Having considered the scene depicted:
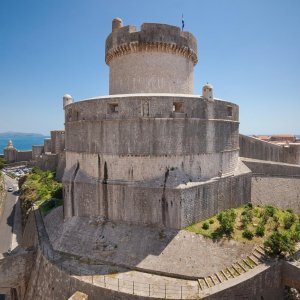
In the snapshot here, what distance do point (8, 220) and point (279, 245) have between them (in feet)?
89.7

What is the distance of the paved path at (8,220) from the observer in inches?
881

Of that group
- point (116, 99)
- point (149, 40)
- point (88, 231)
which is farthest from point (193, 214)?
point (149, 40)

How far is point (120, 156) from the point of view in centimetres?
1348

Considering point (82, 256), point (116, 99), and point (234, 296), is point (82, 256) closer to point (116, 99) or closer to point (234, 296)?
point (234, 296)

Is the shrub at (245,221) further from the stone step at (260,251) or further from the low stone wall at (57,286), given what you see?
the low stone wall at (57,286)

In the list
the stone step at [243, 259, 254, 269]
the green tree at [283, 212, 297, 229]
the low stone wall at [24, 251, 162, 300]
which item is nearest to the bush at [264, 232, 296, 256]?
the stone step at [243, 259, 254, 269]

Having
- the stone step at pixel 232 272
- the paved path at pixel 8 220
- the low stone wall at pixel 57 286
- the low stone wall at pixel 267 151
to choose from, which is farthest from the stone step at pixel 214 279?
the paved path at pixel 8 220

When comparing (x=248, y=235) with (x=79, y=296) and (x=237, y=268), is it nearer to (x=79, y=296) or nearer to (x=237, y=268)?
(x=237, y=268)

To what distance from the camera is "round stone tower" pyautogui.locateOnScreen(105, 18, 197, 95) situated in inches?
618

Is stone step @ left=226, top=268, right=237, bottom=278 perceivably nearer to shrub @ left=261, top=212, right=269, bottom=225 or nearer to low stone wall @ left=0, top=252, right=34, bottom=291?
shrub @ left=261, top=212, right=269, bottom=225

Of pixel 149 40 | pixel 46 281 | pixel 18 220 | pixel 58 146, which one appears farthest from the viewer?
pixel 58 146

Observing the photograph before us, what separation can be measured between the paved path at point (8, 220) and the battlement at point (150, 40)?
19.2m

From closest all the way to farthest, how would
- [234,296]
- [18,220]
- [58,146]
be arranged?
1. [234,296]
2. [18,220]
3. [58,146]

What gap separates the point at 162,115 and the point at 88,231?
765cm
